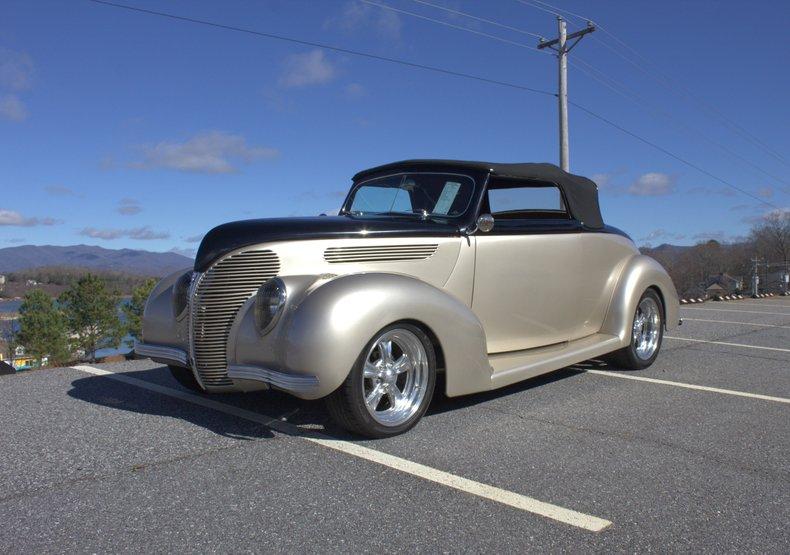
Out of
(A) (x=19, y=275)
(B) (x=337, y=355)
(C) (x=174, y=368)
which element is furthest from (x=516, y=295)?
(A) (x=19, y=275)

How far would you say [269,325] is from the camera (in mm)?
3383

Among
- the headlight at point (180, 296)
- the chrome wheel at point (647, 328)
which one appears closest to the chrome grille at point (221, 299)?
the headlight at point (180, 296)

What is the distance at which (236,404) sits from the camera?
14.0 feet

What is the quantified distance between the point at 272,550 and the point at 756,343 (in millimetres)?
7555

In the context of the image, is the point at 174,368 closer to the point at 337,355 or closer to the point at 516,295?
the point at 337,355

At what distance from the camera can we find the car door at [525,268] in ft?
14.2

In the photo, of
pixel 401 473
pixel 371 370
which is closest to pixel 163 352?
pixel 371 370

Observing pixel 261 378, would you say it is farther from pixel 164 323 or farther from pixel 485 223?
pixel 485 223

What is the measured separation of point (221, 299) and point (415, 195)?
1846mm

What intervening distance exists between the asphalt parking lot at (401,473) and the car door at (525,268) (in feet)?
1.69

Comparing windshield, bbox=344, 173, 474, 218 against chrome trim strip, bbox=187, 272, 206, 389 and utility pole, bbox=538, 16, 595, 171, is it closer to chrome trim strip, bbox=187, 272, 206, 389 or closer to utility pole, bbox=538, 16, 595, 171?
chrome trim strip, bbox=187, 272, 206, 389

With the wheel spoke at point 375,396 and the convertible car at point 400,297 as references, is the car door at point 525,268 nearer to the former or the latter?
the convertible car at point 400,297

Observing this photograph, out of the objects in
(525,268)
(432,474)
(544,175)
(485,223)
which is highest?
(544,175)

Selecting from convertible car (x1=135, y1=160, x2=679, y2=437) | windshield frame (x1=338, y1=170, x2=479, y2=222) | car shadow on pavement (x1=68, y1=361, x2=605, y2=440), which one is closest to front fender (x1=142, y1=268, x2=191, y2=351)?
convertible car (x1=135, y1=160, x2=679, y2=437)
